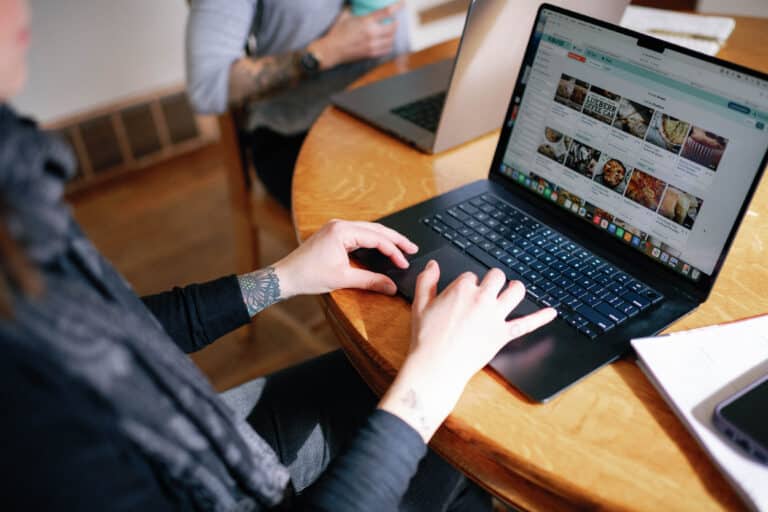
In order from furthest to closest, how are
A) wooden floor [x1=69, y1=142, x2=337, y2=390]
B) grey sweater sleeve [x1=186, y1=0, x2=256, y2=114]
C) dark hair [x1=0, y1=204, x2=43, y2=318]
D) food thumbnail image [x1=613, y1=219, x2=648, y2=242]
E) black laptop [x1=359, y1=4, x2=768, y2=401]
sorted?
wooden floor [x1=69, y1=142, x2=337, y2=390] < grey sweater sleeve [x1=186, y1=0, x2=256, y2=114] < food thumbnail image [x1=613, y1=219, x2=648, y2=242] < black laptop [x1=359, y1=4, x2=768, y2=401] < dark hair [x1=0, y1=204, x2=43, y2=318]

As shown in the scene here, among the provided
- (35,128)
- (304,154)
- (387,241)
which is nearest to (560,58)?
(387,241)

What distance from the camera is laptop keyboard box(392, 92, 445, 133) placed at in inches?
44.8

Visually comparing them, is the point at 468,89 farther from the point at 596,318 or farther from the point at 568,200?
the point at 596,318

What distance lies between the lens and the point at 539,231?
2.76 ft

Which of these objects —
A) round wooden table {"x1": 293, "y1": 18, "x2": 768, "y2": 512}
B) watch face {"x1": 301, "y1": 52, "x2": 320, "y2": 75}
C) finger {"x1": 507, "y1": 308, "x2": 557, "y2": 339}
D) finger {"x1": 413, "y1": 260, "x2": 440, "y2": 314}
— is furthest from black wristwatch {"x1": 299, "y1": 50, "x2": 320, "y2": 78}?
finger {"x1": 507, "y1": 308, "x2": 557, "y2": 339}

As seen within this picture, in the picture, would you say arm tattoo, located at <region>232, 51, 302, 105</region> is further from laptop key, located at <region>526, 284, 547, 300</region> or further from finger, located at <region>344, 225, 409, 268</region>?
laptop key, located at <region>526, 284, 547, 300</region>

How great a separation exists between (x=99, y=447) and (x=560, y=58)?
0.70m

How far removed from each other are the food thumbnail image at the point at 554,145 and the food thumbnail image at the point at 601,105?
0.05m

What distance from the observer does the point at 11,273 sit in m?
0.41

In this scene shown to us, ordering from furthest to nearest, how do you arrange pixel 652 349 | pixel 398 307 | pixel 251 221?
pixel 251 221
pixel 398 307
pixel 652 349

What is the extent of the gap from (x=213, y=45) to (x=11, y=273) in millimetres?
1027

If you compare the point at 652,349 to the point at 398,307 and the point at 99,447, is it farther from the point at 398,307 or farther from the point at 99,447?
the point at 99,447

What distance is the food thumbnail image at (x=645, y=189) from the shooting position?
29.7 inches

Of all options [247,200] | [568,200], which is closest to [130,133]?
[247,200]
